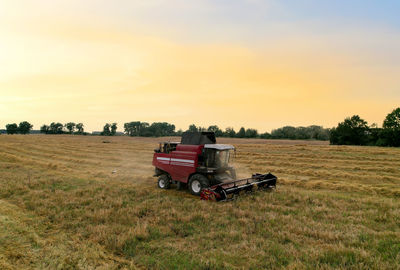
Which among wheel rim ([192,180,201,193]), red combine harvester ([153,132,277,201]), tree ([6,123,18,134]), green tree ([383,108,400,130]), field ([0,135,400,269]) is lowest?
field ([0,135,400,269])

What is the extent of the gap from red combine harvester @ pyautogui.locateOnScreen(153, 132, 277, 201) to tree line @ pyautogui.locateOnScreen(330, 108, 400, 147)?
38.8 m

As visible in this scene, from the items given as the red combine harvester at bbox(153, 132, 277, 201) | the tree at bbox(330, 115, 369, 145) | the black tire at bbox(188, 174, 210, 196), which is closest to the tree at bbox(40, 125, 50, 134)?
the tree at bbox(330, 115, 369, 145)

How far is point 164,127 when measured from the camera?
92.6 m

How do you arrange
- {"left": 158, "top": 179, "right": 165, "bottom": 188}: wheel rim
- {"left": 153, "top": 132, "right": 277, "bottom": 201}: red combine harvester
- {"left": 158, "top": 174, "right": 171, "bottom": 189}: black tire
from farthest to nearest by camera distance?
1. {"left": 158, "top": 179, "right": 165, "bottom": 188}: wheel rim
2. {"left": 158, "top": 174, "right": 171, "bottom": 189}: black tire
3. {"left": 153, "top": 132, "right": 277, "bottom": 201}: red combine harvester

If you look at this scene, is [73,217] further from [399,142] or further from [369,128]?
[369,128]

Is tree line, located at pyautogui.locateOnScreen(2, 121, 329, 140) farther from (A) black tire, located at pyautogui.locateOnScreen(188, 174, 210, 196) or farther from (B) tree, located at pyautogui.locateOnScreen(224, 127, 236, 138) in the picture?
(A) black tire, located at pyautogui.locateOnScreen(188, 174, 210, 196)

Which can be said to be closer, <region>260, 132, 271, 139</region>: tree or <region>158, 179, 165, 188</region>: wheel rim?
<region>158, 179, 165, 188</region>: wheel rim

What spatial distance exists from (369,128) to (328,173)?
117 feet

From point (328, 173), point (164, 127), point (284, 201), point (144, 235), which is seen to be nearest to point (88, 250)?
point (144, 235)

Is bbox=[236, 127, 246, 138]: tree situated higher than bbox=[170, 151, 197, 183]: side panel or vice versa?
bbox=[236, 127, 246, 138]: tree

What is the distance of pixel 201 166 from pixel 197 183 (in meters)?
0.78

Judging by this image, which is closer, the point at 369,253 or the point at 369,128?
the point at 369,253

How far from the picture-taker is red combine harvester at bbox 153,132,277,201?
10.5m

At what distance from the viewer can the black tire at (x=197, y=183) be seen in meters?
10.3
